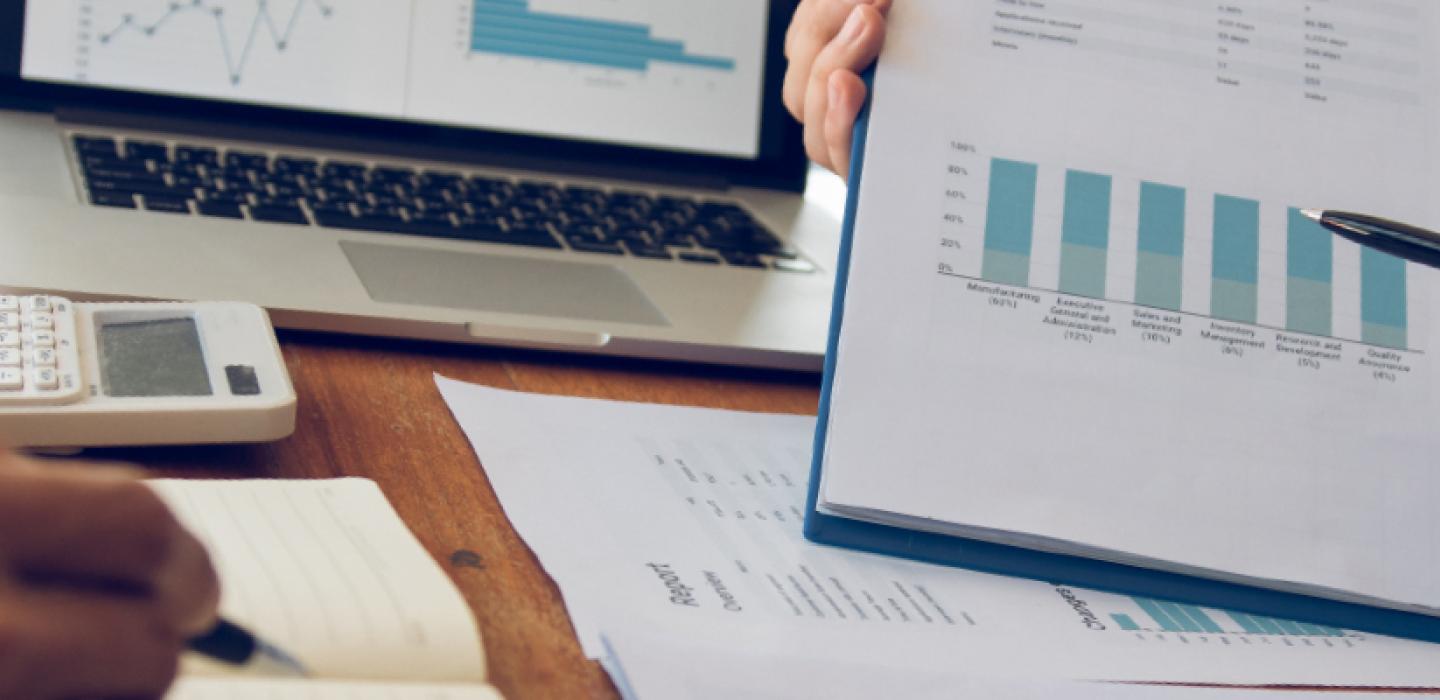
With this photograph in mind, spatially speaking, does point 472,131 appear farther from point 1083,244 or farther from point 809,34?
point 1083,244

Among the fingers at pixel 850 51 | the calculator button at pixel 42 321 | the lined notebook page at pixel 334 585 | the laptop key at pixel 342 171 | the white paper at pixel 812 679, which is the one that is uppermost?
the fingers at pixel 850 51

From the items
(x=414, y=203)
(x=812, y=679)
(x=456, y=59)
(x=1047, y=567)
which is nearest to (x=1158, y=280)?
(x=1047, y=567)

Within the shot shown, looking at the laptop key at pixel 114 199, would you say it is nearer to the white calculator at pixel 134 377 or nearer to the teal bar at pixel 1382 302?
the white calculator at pixel 134 377

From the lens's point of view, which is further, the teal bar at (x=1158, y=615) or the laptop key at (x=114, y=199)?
the laptop key at (x=114, y=199)

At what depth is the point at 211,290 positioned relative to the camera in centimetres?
67

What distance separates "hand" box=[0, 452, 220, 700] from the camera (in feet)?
0.83

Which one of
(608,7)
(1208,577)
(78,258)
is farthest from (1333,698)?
(608,7)

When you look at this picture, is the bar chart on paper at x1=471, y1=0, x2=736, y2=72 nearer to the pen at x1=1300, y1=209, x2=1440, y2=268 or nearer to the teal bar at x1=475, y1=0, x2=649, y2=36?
the teal bar at x1=475, y1=0, x2=649, y2=36

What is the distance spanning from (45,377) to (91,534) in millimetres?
274

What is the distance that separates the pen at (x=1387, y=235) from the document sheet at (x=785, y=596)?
15cm

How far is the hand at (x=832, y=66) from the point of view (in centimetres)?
57

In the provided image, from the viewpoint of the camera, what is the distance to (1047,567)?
0.55 metres

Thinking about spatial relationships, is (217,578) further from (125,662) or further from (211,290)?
(211,290)

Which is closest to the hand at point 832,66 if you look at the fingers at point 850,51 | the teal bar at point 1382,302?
the fingers at point 850,51
